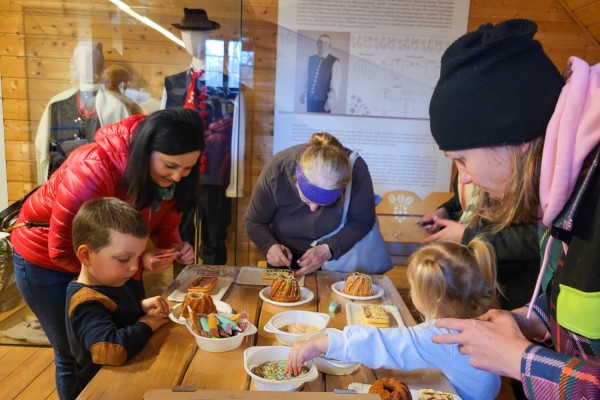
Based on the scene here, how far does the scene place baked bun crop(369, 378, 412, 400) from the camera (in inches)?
46.0

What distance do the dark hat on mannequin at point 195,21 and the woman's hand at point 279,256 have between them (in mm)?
1961

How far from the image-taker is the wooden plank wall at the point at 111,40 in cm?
346

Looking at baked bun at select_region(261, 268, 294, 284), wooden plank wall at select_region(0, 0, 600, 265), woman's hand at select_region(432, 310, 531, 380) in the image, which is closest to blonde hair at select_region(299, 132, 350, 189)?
baked bun at select_region(261, 268, 294, 284)

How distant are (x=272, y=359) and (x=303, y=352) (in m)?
0.13

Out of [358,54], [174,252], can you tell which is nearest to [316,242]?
[174,252]

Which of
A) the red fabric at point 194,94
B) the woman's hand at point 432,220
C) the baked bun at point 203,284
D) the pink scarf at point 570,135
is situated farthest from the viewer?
the red fabric at point 194,94

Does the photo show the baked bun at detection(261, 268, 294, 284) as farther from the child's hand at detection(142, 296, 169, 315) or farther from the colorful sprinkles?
the colorful sprinkles

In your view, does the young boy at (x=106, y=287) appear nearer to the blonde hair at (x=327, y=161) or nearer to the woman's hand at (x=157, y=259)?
the woman's hand at (x=157, y=259)

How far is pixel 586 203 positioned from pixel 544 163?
0.34 feet

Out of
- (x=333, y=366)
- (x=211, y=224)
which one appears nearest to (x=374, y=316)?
(x=333, y=366)

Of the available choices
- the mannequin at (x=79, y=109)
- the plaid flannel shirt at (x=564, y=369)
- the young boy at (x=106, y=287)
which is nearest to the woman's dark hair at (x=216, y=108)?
the mannequin at (x=79, y=109)

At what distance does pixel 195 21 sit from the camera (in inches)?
139

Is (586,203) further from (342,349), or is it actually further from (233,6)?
(233,6)

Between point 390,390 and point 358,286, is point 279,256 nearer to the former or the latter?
point 358,286
